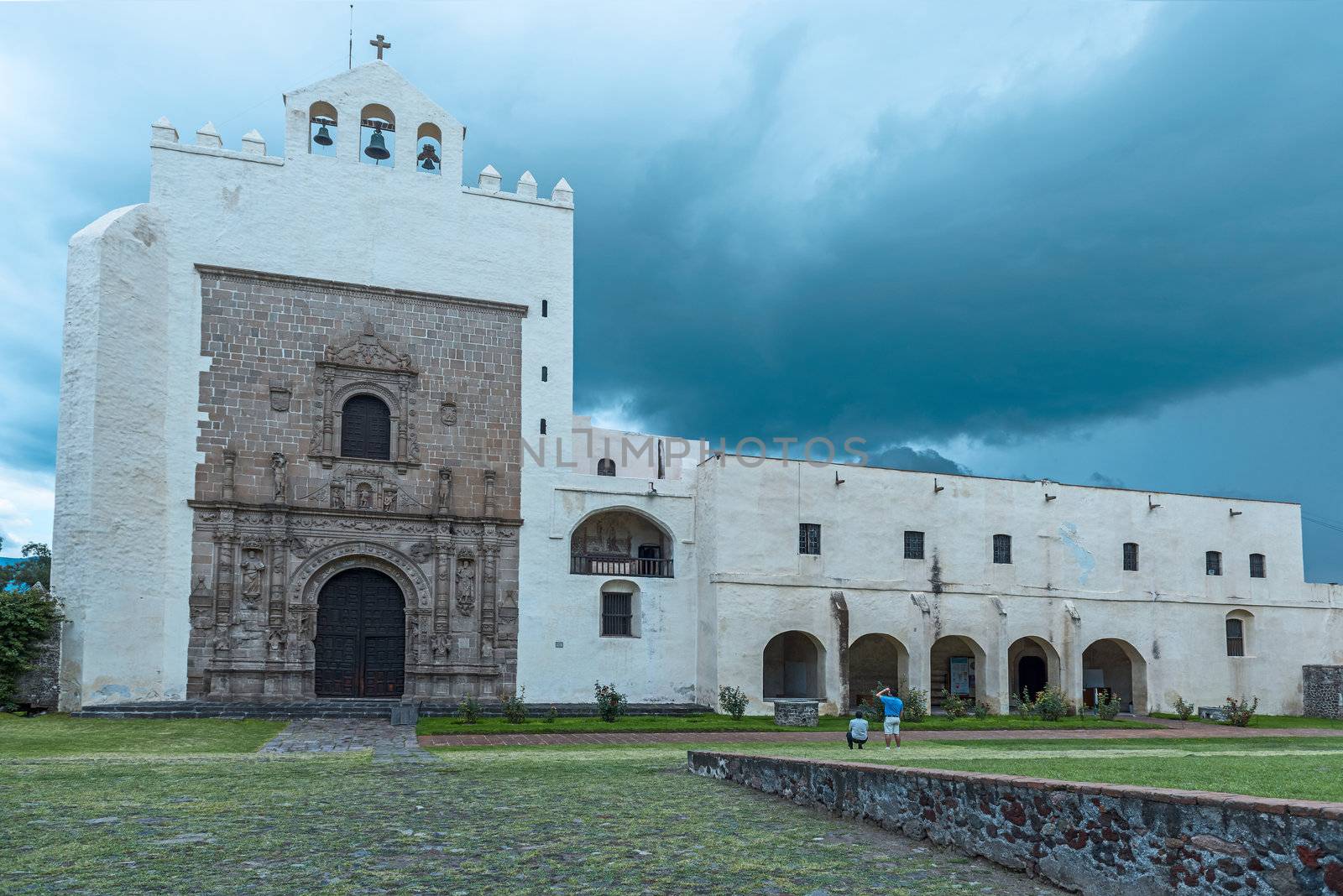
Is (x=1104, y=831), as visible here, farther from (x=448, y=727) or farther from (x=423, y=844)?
(x=448, y=727)

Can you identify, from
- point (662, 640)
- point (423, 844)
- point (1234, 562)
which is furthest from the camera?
point (1234, 562)

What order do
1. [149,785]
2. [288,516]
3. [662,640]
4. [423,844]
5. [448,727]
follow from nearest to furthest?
[423,844]
[149,785]
[448,727]
[288,516]
[662,640]

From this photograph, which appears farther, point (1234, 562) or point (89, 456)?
point (1234, 562)

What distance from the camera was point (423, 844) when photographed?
301 inches

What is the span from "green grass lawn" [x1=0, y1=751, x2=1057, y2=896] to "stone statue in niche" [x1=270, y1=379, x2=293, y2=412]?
46.1ft

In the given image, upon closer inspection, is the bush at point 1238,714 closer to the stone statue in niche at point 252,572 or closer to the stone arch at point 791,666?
the stone arch at point 791,666

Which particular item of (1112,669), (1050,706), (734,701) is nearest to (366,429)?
(734,701)

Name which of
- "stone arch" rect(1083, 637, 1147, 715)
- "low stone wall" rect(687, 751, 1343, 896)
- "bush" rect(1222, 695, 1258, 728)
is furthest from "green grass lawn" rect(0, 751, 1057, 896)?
"stone arch" rect(1083, 637, 1147, 715)

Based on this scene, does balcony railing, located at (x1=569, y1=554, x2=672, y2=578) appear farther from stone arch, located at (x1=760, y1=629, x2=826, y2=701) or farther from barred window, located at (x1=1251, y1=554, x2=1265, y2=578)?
barred window, located at (x1=1251, y1=554, x2=1265, y2=578)

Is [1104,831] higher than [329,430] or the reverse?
the reverse

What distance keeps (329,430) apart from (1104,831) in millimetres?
22663

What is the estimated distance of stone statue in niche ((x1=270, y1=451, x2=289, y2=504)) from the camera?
24922 millimetres

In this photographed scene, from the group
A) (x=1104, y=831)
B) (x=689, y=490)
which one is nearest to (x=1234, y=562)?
(x=689, y=490)

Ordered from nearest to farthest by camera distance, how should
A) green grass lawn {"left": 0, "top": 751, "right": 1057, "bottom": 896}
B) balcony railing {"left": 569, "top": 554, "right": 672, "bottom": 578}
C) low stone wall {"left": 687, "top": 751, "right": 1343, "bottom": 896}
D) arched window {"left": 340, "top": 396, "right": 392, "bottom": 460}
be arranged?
1. low stone wall {"left": 687, "top": 751, "right": 1343, "bottom": 896}
2. green grass lawn {"left": 0, "top": 751, "right": 1057, "bottom": 896}
3. arched window {"left": 340, "top": 396, "right": 392, "bottom": 460}
4. balcony railing {"left": 569, "top": 554, "right": 672, "bottom": 578}
